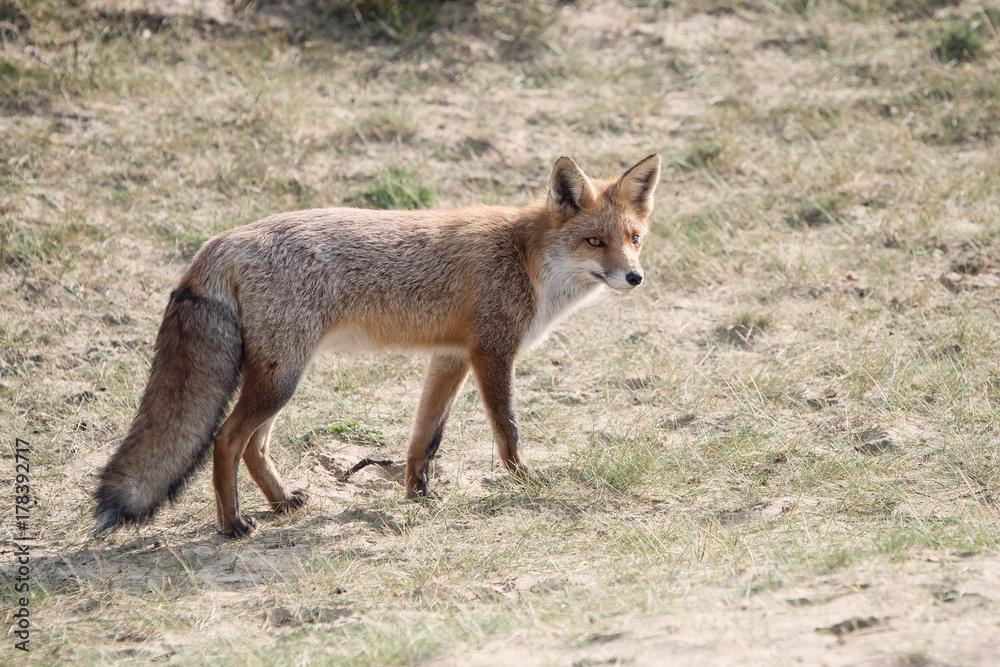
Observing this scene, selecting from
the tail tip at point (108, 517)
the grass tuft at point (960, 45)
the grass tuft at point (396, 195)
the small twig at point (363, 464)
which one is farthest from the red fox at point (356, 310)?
the grass tuft at point (960, 45)

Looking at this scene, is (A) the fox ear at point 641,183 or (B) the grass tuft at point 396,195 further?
(B) the grass tuft at point 396,195

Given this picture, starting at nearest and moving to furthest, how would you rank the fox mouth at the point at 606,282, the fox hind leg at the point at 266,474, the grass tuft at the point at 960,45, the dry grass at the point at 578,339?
the dry grass at the point at 578,339 → the fox hind leg at the point at 266,474 → the fox mouth at the point at 606,282 → the grass tuft at the point at 960,45

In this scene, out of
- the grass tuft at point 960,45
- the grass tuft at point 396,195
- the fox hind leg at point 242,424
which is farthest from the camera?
the grass tuft at point 960,45

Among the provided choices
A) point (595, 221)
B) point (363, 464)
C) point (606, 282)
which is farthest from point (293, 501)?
point (595, 221)

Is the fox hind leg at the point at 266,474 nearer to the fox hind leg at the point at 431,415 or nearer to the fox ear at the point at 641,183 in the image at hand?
the fox hind leg at the point at 431,415

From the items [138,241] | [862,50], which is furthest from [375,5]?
[862,50]

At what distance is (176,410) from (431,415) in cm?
143

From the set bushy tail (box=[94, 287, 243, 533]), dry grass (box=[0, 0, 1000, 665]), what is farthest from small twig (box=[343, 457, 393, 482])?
bushy tail (box=[94, 287, 243, 533])

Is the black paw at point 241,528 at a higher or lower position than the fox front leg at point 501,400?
lower

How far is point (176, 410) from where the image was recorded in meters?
4.03

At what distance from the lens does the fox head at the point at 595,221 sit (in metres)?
4.81

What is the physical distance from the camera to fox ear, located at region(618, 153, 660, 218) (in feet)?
16.3

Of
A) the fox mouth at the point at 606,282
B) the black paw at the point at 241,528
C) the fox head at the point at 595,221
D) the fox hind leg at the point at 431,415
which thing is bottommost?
the black paw at the point at 241,528

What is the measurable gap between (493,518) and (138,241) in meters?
4.20
